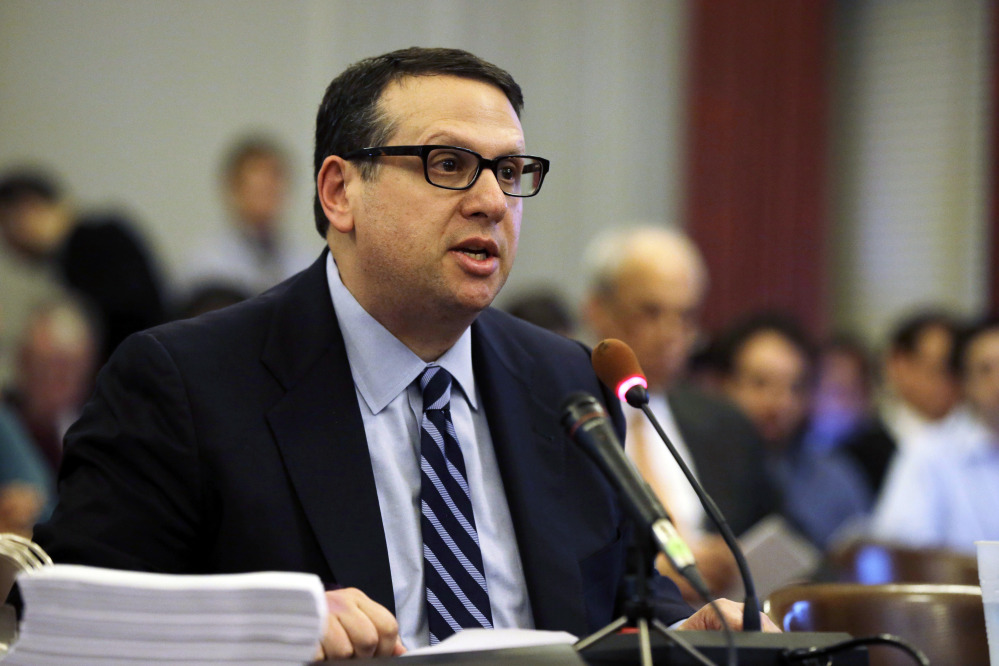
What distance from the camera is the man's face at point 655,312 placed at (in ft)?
13.0

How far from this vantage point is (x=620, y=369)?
169cm

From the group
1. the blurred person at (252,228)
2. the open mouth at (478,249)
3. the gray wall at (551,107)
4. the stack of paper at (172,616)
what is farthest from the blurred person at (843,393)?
the stack of paper at (172,616)

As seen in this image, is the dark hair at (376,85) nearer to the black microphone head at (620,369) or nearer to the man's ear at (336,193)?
the man's ear at (336,193)

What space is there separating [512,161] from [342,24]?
4845 millimetres

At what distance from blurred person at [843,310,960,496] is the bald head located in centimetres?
218

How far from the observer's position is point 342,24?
6.57 meters

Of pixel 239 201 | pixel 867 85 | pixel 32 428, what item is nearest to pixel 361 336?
pixel 32 428

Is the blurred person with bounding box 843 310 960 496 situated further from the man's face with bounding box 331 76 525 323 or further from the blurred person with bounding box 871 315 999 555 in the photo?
the man's face with bounding box 331 76 525 323

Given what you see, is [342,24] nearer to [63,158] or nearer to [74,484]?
[63,158]

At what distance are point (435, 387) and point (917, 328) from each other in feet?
14.4

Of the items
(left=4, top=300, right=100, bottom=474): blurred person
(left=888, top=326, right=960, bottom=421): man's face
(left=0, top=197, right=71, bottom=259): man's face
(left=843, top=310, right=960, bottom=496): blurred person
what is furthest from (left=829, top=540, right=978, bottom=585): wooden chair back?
(left=0, top=197, right=71, bottom=259): man's face

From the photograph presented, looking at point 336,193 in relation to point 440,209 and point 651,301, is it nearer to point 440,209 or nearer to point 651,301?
point 440,209

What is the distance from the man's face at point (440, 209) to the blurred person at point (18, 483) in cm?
178

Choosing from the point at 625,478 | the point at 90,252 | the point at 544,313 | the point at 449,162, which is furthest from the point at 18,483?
the point at 625,478
